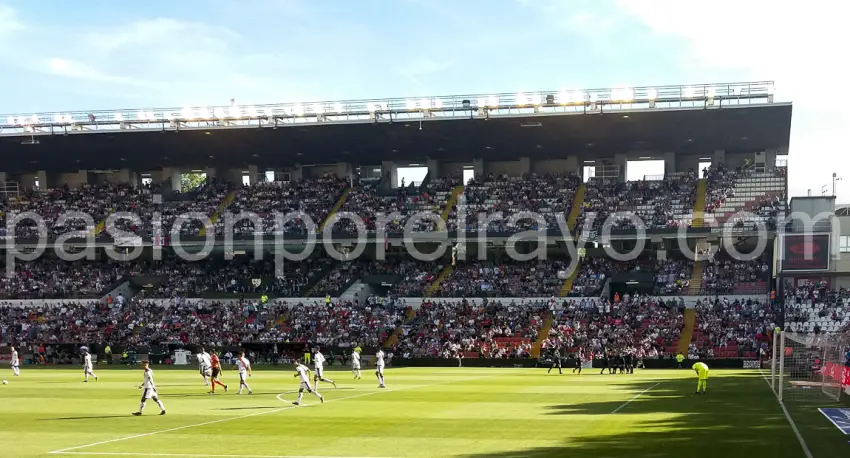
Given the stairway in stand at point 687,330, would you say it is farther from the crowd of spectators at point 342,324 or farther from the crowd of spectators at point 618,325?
the crowd of spectators at point 342,324

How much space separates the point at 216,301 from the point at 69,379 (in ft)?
94.5

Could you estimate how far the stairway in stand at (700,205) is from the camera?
7462 cm

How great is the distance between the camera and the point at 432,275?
78.8m

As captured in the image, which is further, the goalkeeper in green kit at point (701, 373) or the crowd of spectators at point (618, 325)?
the crowd of spectators at point (618, 325)

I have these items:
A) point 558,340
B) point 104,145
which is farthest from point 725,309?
point 104,145

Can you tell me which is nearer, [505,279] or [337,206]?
[505,279]

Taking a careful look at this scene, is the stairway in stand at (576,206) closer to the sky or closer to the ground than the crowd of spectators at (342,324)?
closer to the sky

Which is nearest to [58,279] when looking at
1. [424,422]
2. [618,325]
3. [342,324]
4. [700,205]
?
[342,324]

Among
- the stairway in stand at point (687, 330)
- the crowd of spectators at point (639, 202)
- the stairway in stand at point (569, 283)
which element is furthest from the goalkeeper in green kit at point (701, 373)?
the crowd of spectators at point (639, 202)

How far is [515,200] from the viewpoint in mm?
81938

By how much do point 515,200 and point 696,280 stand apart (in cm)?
1738

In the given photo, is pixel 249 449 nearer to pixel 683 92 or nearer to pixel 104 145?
pixel 683 92

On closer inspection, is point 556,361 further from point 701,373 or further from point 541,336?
point 701,373

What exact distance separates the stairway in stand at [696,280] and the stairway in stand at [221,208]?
135 ft
